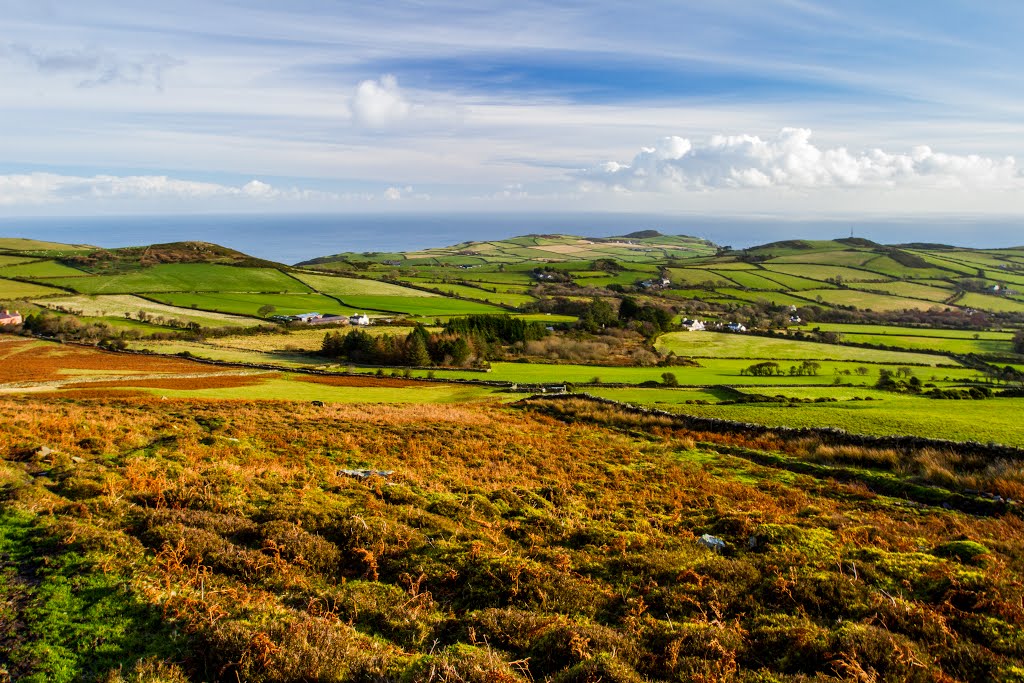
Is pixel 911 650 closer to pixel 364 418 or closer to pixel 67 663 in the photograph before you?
pixel 67 663

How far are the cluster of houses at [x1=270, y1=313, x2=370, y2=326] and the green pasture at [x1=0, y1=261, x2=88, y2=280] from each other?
55.8 metres

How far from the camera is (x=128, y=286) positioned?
341 feet

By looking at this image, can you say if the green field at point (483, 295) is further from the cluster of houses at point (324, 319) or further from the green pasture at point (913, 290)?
the green pasture at point (913, 290)

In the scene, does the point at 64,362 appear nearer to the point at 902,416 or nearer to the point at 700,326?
the point at 902,416

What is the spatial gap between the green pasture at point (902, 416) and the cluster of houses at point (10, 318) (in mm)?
87166

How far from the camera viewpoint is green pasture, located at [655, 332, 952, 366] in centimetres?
6550

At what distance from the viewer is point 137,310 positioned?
290 ft

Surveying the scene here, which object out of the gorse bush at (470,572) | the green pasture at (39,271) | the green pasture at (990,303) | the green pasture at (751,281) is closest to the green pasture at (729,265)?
the green pasture at (751,281)

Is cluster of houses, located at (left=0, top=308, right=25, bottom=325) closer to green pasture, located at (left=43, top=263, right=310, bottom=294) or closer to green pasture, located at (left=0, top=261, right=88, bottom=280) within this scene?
green pasture, located at (left=43, top=263, right=310, bottom=294)

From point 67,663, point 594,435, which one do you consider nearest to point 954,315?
point 594,435

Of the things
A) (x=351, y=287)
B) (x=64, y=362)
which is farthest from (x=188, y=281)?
(x=64, y=362)

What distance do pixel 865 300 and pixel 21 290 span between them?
545 feet

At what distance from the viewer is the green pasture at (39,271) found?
105m

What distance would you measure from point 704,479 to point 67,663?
55.9 ft
